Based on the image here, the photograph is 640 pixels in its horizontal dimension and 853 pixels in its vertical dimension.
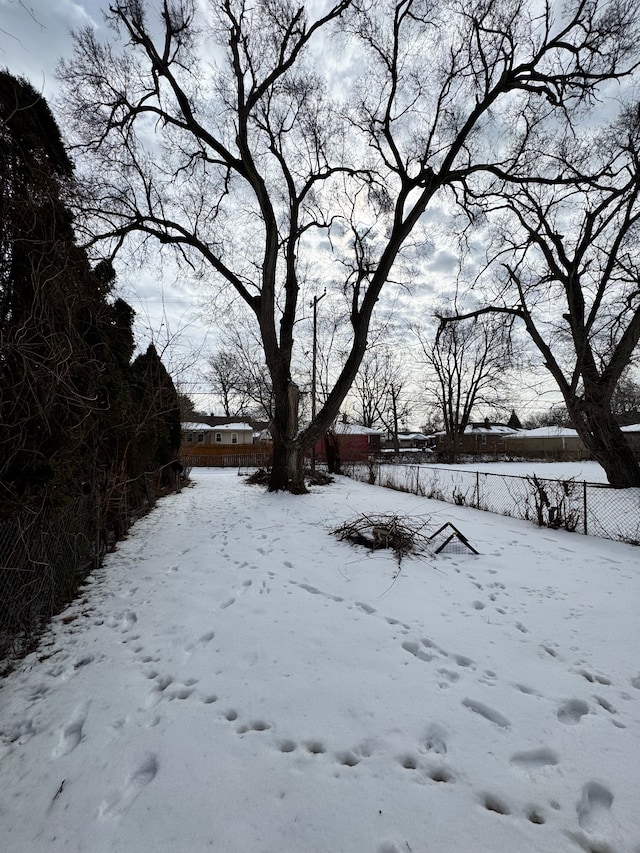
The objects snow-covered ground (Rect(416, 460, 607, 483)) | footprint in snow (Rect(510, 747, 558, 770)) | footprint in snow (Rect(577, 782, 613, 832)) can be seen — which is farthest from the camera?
snow-covered ground (Rect(416, 460, 607, 483))

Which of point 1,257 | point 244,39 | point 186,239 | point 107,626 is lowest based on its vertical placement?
point 107,626

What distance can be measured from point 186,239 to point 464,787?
12024mm

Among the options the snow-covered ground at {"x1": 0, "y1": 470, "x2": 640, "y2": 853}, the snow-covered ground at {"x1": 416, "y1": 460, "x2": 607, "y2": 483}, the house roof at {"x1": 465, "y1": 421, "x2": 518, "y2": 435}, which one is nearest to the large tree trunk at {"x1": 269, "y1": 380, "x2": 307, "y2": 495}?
the snow-covered ground at {"x1": 0, "y1": 470, "x2": 640, "y2": 853}

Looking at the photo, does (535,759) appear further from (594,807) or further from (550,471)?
(550,471)

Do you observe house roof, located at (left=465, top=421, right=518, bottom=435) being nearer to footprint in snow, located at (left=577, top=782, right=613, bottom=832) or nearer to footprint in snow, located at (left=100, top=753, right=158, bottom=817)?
footprint in snow, located at (left=577, top=782, right=613, bottom=832)

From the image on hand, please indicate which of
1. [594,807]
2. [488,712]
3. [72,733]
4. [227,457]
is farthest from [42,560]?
[227,457]

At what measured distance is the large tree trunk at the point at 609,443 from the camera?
1158cm

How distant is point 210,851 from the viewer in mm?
1407

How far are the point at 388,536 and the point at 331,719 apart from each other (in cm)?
346

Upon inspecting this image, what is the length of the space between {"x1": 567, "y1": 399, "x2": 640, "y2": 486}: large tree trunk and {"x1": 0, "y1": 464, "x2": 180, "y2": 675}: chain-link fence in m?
12.8

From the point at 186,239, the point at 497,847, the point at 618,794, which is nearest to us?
the point at 497,847

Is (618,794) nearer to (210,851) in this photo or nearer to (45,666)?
(210,851)

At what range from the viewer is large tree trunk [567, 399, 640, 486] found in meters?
11.6

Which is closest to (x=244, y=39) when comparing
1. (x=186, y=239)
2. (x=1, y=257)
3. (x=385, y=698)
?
(x=186, y=239)
